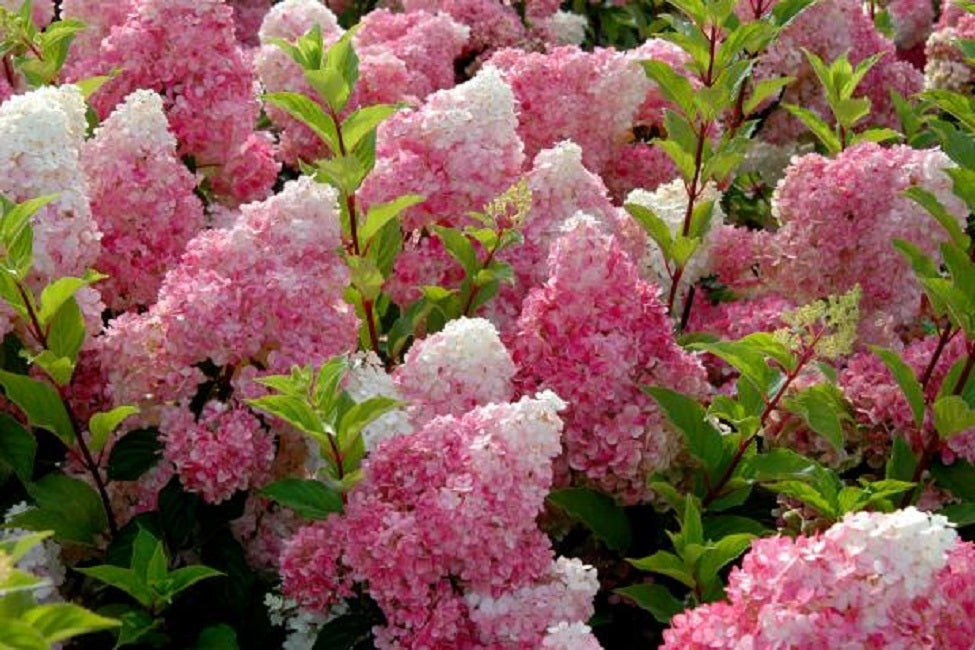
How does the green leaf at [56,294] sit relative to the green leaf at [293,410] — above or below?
above

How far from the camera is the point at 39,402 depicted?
1.90 metres

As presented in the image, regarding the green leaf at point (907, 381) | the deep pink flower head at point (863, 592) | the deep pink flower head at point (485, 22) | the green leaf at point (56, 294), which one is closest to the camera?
the deep pink flower head at point (863, 592)

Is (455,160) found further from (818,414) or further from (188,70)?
(818,414)

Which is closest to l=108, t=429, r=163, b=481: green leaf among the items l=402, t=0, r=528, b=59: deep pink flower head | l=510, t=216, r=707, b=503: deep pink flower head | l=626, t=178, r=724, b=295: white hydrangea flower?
l=510, t=216, r=707, b=503: deep pink flower head

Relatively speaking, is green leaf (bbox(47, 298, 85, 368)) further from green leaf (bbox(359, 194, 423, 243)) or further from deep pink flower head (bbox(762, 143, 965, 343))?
deep pink flower head (bbox(762, 143, 965, 343))

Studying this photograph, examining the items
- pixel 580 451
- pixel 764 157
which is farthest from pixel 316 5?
pixel 580 451

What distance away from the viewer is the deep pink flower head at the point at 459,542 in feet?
5.60

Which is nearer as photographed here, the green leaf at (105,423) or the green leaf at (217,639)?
the green leaf at (217,639)

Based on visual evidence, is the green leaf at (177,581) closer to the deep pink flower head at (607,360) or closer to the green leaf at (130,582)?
the green leaf at (130,582)

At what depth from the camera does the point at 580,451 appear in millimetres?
2039

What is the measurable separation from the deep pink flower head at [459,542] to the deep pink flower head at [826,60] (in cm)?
178

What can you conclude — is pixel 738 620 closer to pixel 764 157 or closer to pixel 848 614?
pixel 848 614

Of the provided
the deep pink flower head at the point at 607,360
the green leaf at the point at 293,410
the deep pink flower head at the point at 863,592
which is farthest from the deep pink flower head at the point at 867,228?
the green leaf at the point at 293,410

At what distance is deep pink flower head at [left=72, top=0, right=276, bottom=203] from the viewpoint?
2.58m
